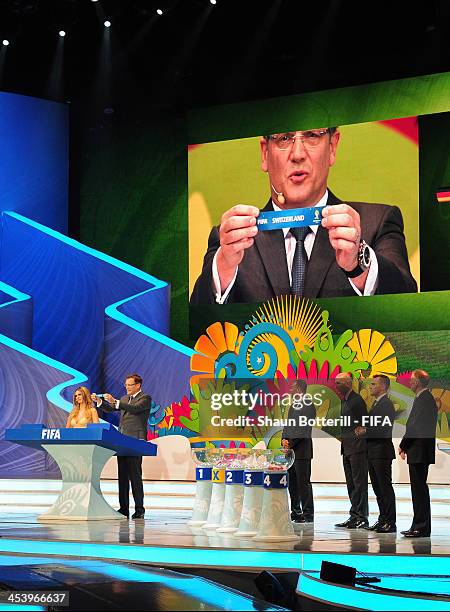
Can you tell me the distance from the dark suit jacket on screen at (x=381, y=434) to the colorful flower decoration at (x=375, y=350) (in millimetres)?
6617

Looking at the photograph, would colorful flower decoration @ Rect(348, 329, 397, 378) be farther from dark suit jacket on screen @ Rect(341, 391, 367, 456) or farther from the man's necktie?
dark suit jacket on screen @ Rect(341, 391, 367, 456)

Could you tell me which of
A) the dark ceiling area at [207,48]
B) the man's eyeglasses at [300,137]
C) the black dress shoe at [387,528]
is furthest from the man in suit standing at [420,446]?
the man's eyeglasses at [300,137]

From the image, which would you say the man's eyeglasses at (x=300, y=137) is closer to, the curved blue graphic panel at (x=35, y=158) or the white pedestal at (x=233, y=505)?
the curved blue graphic panel at (x=35, y=158)

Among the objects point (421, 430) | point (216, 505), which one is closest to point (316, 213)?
point (216, 505)

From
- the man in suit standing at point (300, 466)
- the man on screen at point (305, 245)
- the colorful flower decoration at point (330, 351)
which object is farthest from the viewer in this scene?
the colorful flower decoration at point (330, 351)

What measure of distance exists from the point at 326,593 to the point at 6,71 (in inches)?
522

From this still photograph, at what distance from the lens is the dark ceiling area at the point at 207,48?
1423 cm

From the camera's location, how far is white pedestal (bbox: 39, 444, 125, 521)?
8026 mm

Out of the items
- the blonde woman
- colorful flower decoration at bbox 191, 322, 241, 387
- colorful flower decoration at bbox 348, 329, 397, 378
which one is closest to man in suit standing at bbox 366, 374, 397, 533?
the blonde woman

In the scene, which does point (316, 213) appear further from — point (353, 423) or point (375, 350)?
point (353, 423)

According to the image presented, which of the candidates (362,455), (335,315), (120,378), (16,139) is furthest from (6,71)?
(362,455)

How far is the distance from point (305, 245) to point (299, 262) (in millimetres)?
254

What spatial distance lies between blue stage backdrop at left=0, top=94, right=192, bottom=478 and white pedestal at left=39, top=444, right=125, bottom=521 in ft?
20.5

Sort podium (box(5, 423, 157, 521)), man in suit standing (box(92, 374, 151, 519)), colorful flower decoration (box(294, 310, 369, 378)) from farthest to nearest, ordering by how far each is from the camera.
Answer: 1. colorful flower decoration (box(294, 310, 369, 378))
2. man in suit standing (box(92, 374, 151, 519))
3. podium (box(5, 423, 157, 521))
